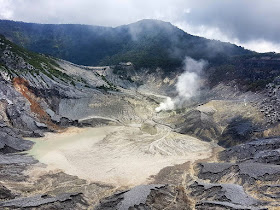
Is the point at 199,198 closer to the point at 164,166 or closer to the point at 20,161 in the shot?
the point at 164,166

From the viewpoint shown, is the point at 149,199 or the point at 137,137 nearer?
the point at 149,199

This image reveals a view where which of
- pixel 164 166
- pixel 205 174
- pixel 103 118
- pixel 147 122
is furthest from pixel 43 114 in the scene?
pixel 205 174

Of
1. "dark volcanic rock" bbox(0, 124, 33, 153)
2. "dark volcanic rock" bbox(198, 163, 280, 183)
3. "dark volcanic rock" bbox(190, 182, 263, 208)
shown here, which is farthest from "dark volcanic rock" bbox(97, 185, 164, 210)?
"dark volcanic rock" bbox(0, 124, 33, 153)

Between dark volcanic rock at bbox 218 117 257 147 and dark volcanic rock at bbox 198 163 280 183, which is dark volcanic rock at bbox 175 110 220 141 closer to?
dark volcanic rock at bbox 218 117 257 147

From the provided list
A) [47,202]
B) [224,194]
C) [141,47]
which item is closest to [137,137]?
[224,194]

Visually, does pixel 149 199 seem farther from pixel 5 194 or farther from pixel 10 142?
pixel 10 142

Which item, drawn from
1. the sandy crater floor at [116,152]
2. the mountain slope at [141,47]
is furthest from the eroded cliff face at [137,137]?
the mountain slope at [141,47]

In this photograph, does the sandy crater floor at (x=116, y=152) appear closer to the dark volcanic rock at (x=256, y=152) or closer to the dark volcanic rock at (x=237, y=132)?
the dark volcanic rock at (x=237, y=132)

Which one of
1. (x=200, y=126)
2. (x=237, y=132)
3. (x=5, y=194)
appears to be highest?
(x=200, y=126)
